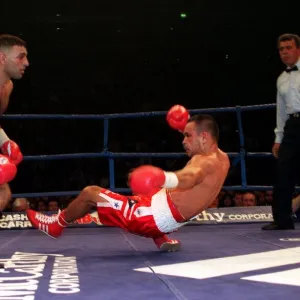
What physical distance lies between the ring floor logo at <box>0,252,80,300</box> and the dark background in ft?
16.7

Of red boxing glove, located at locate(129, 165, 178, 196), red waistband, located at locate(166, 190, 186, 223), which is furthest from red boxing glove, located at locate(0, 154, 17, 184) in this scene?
red waistband, located at locate(166, 190, 186, 223)

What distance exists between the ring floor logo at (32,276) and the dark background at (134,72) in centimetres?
509

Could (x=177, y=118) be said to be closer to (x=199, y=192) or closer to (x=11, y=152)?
(x=199, y=192)

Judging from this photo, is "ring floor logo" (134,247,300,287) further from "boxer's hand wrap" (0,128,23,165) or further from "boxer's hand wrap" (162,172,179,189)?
"boxer's hand wrap" (0,128,23,165)

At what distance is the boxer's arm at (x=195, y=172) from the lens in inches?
82.8

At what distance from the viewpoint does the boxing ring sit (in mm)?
1415

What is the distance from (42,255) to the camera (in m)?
2.27

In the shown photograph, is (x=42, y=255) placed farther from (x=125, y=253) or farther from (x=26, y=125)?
(x=26, y=125)

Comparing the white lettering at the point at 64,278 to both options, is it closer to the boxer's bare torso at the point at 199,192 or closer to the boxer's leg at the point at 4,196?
the boxer's leg at the point at 4,196

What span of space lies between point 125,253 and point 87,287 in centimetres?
88

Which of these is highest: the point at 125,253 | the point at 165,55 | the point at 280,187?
the point at 165,55

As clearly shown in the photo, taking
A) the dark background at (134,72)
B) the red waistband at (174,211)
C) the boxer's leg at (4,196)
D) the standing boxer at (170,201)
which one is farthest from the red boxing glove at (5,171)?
the dark background at (134,72)

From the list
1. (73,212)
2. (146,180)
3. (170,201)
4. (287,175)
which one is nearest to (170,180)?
(146,180)

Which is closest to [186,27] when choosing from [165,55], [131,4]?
[165,55]
